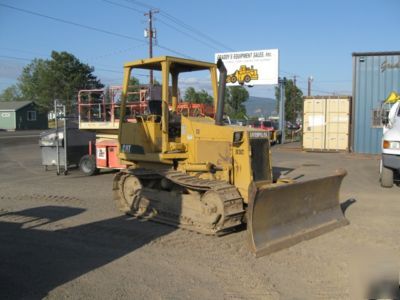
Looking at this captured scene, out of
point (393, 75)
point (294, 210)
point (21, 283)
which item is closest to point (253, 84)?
point (393, 75)

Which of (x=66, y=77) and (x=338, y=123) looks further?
(x=66, y=77)

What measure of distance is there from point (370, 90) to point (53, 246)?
64.8 feet

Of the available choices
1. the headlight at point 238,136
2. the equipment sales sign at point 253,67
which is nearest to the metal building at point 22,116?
the equipment sales sign at point 253,67

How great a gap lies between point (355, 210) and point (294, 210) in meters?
2.88

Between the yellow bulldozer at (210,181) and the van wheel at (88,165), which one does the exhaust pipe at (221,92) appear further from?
the van wheel at (88,165)

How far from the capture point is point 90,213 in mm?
8906

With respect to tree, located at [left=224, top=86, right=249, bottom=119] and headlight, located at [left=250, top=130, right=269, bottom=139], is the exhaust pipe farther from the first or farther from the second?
tree, located at [left=224, top=86, right=249, bottom=119]

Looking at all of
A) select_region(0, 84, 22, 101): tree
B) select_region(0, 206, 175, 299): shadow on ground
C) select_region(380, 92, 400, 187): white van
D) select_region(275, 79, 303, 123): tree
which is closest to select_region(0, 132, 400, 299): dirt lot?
select_region(0, 206, 175, 299): shadow on ground

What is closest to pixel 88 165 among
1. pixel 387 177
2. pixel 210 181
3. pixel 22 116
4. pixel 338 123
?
pixel 210 181

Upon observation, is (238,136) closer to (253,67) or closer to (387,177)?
(387,177)

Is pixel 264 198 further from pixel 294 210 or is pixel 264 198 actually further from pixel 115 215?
pixel 115 215

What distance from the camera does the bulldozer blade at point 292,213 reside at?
6.37m

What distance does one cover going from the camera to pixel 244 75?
3297cm

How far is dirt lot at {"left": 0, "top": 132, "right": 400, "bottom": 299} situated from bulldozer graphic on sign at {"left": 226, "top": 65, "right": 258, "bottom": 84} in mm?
23527
